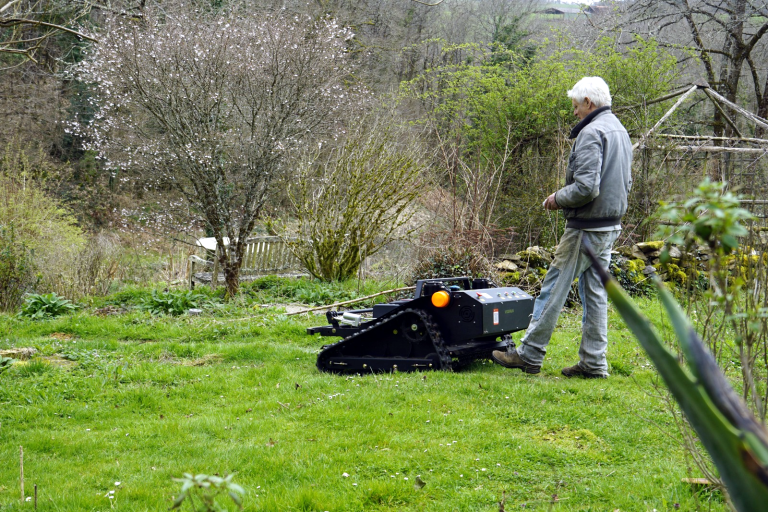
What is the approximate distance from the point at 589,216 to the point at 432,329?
1.54 metres

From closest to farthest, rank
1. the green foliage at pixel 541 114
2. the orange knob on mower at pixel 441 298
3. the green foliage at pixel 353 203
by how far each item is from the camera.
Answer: the orange knob on mower at pixel 441 298 → the green foliage at pixel 353 203 → the green foliage at pixel 541 114

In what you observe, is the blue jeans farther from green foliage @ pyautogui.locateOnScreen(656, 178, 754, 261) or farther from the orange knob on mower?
green foliage @ pyautogui.locateOnScreen(656, 178, 754, 261)

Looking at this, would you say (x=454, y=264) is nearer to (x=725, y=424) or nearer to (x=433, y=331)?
(x=433, y=331)

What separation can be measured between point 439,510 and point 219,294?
782 cm

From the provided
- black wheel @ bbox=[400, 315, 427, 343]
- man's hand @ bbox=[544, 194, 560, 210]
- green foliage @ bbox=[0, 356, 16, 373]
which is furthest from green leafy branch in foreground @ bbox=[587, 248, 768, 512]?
green foliage @ bbox=[0, 356, 16, 373]

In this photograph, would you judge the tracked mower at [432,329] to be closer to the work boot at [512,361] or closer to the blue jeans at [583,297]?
the work boot at [512,361]

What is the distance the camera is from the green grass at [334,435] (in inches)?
129

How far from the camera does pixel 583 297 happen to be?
5234 mm

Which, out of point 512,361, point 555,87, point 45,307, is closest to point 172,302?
point 45,307

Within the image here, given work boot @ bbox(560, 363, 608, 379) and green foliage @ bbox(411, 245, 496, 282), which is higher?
green foliage @ bbox(411, 245, 496, 282)

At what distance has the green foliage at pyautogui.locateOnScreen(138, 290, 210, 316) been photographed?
9180mm

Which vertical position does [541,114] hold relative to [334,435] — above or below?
above

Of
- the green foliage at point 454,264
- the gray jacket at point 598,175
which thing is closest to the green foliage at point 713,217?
the gray jacket at point 598,175

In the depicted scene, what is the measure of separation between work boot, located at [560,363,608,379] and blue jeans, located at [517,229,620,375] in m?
0.03
